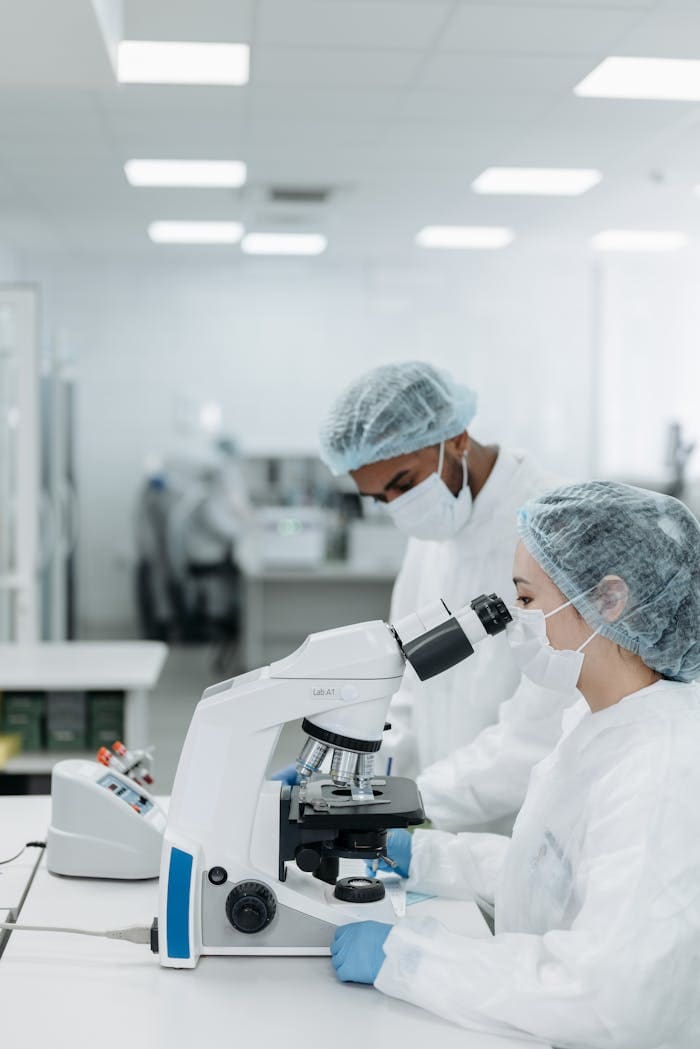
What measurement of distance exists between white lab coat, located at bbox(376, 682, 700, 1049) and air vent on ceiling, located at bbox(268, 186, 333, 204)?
466cm

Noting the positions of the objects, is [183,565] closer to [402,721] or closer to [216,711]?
[402,721]

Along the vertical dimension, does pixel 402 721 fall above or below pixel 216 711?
below

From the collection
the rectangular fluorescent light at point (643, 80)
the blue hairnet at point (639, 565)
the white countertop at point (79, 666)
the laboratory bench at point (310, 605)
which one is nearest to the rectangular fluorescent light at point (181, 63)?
the rectangular fluorescent light at point (643, 80)

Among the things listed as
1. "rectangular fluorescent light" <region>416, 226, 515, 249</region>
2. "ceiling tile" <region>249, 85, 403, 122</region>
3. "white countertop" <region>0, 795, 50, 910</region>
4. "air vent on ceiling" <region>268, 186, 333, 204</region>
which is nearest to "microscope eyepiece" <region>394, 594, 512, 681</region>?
"white countertop" <region>0, 795, 50, 910</region>

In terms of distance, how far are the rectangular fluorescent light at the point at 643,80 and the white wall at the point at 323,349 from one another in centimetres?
371

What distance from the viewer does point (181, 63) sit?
146 inches

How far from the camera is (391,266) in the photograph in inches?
310

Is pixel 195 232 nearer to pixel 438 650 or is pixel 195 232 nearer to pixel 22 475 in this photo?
pixel 22 475

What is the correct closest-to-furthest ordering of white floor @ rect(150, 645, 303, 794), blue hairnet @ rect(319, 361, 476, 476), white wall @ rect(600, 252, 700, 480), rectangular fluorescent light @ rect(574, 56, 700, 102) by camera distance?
blue hairnet @ rect(319, 361, 476, 476) < rectangular fluorescent light @ rect(574, 56, 700, 102) < white floor @ rect(150, 645, 303, 794) < white wall @ rect(600, 252, 700, 480)

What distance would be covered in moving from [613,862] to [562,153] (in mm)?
4330

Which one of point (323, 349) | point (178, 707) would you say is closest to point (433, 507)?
point (178, 707)

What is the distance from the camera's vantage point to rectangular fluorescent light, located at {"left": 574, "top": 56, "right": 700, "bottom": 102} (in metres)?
3.74

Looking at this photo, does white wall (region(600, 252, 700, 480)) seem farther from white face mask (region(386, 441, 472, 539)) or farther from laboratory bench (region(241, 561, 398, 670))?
white face mask (region(386, 441, 472, 539))

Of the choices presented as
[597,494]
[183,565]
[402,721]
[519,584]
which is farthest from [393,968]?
[183,565]
